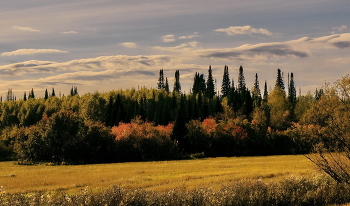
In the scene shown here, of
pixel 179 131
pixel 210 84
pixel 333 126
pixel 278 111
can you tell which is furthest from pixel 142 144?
pixel 210 84

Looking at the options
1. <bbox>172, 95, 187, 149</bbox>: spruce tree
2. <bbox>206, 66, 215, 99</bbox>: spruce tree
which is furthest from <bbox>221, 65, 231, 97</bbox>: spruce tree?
<bbox>172, 95, 187, 149</bbox>: spruce tree

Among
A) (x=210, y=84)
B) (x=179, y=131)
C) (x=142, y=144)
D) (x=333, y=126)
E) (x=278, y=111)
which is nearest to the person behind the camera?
(x=333, y=126)

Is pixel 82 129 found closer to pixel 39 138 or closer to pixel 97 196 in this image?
pixel 39 138

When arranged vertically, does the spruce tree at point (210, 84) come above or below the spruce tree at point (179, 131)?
above

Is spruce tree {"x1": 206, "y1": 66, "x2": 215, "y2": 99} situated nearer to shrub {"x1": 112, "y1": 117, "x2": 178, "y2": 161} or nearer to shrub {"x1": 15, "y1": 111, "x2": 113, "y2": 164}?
shrub {"x1": 112, "y1": 117, "x2": 178, "y2": 161}

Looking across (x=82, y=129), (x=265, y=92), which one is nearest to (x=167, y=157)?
(x=82, y=129)

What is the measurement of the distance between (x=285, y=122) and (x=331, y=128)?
294ft

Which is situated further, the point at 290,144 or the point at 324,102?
the point at 290,144

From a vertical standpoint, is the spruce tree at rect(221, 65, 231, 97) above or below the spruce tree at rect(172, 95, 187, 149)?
above

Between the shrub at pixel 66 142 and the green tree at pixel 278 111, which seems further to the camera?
the green tree at pixel 278 111

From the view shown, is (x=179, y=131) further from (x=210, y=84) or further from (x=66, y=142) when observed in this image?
(x=210, y=84)

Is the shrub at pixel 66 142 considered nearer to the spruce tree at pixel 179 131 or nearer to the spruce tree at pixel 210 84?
the spruce tree at pixel 179 131

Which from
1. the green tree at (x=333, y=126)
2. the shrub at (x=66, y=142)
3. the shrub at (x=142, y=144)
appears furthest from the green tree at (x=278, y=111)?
the green tree at (x=333, y=126)

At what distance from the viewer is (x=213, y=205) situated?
19016mm
